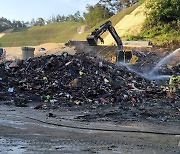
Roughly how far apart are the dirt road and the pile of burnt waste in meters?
1.76

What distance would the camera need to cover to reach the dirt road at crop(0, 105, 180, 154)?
577cm

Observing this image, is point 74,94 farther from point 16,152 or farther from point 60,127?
point 16,152

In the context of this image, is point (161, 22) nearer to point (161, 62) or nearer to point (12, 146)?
point (161, 62)

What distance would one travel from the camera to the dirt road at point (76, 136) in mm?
5773

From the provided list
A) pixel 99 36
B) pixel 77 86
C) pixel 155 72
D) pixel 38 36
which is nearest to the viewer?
pixel 77 86

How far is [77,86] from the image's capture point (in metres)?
12.7

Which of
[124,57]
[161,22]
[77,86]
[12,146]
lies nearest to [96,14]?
[161,22]

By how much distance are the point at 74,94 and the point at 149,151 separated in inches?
255

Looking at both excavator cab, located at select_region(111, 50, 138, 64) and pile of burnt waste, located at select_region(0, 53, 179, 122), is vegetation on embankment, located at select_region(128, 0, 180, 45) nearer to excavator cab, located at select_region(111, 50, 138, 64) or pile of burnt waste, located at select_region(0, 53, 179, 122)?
excavator cab, located at select_region(111, 50, 138, 64)

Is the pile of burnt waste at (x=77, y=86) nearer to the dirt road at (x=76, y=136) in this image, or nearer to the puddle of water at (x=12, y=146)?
the dirt road at (x=76, y=136)

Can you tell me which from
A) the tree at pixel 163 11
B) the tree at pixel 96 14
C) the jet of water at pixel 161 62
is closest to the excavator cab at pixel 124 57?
the jet of water at pixel 161 62

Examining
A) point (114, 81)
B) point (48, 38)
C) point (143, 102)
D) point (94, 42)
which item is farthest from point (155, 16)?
point (48, 38)

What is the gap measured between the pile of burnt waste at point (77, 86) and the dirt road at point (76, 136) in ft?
5.78

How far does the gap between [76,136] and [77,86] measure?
5.86 m
